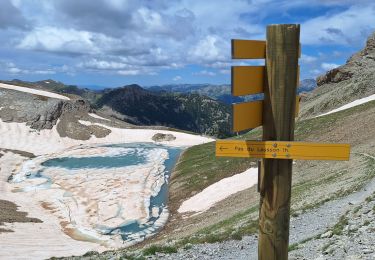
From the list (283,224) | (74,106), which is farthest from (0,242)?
(74,106)

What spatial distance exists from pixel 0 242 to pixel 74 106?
9580 cm

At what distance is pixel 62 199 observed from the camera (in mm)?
51156

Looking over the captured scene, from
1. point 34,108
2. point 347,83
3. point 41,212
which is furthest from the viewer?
point 34,108

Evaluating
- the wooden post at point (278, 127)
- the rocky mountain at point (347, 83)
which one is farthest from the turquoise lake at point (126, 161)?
the wooden post at point (278, 127)

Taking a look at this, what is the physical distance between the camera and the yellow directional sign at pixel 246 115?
6.06 metres

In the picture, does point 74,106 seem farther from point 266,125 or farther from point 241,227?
point 266,125

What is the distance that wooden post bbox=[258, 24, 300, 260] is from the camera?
20.1 ft

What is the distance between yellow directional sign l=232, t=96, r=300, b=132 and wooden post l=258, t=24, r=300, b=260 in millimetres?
98

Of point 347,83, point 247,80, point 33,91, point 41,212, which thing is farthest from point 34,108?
point 247,80

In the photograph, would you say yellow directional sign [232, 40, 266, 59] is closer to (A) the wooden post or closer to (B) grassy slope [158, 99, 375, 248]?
(A) the wooden post

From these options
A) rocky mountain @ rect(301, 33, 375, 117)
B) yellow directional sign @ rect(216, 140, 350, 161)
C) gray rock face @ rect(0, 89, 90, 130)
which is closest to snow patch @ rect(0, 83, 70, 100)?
gray rock face @ rect(0, 89, 90, 130)

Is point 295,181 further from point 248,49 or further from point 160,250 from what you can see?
point 248,49

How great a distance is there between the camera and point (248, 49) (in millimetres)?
6035

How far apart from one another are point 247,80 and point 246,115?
1.80 feet
